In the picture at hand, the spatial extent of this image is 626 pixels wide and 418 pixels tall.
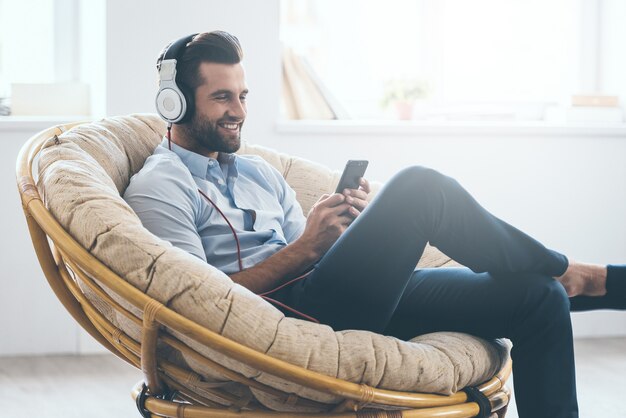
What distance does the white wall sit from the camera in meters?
2.81

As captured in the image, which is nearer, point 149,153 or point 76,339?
point 149,153

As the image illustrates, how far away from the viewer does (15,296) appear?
112 inches

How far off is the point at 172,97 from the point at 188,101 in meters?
0.03

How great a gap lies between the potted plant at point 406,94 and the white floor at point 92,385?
1038 millimetres

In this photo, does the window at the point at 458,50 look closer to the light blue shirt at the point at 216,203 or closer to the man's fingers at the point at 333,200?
the light blue shirt at the point at 216,203

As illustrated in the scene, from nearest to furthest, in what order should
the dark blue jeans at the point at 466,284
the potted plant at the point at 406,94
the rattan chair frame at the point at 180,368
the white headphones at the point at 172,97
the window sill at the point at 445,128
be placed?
the rattan chair frame at the point at 180,368 → the dark blue jeans at the point at 466,284 → the white headphones at the point at 172,97 → the window sill at the point at 445,128 → the potted plant at the point at 406,94

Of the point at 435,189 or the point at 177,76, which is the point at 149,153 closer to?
the point at 177,76

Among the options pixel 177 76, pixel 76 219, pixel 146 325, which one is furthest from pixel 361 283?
pixel 177 76

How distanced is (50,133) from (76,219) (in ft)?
1.54

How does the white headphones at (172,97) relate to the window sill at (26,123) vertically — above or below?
above

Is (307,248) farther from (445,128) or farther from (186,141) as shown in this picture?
(445,128)

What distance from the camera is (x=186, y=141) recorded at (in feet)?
6.27

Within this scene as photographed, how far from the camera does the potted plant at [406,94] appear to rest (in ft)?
10.5

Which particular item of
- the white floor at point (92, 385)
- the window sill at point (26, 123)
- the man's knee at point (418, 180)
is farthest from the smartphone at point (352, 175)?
the window sill at point (26, 123)
